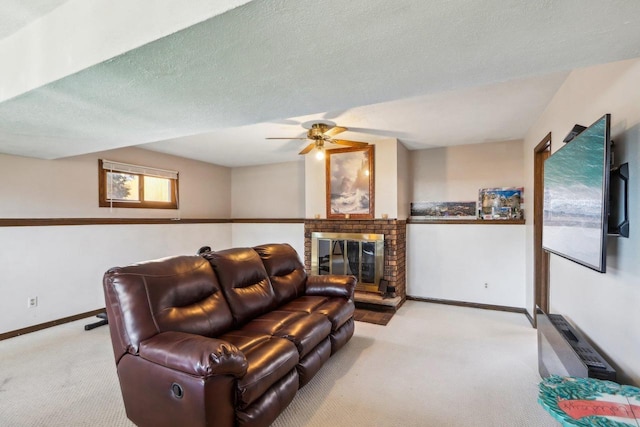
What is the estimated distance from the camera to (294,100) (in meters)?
1.76

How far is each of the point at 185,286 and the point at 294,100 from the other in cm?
145

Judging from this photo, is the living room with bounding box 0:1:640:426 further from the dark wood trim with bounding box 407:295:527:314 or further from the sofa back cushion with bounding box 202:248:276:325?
the sofa back cushion with bounding box 202:248:276:325

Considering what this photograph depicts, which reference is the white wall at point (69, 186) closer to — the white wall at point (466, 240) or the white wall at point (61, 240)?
the white wall at point (61, 240)

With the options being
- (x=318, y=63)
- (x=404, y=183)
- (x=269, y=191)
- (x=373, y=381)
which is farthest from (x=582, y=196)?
(x=269, y=191)

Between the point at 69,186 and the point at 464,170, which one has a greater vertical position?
the point at 464,170

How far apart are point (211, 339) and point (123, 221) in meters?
3.38

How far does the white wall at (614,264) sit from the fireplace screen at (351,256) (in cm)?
214

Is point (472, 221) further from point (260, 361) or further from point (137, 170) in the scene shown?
point (137, 170)

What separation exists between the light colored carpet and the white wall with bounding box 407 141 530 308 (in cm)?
79

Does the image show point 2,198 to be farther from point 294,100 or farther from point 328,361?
point 328,361

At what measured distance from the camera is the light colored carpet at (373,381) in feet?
6.11

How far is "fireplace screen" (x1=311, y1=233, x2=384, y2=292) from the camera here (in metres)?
4.12

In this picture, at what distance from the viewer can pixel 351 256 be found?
432cm

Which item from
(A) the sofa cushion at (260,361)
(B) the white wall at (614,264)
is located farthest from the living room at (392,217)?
(A) the sofa cushion at (260,361)
